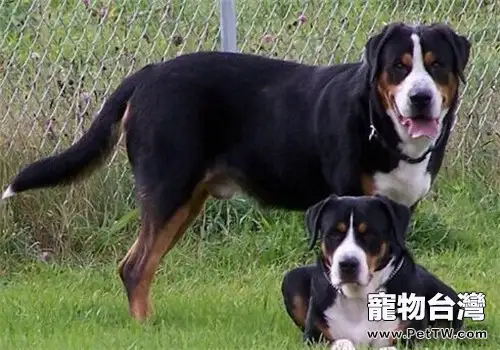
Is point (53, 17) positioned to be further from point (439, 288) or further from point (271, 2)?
point (439, 288)

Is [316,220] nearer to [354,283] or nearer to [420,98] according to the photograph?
[354,283]

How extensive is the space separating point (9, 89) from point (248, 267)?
172 cm

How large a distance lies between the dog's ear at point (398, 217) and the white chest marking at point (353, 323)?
282 millimetres

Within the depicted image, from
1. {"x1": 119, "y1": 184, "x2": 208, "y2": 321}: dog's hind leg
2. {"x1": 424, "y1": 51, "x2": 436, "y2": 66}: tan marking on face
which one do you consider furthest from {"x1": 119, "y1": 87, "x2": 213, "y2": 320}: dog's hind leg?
{"x1": 424, "y1": 51, "x2": 436, "y2": 66}: tan marking on face

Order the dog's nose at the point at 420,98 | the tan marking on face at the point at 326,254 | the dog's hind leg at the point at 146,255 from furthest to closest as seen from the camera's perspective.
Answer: the dog's hind leg at the point at 146,255 < the dog's nose at the point at 420,98 < the tan marking on face at the point at 326,254

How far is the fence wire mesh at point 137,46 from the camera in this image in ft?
23.3

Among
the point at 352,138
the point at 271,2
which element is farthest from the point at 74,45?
the point at 352,138

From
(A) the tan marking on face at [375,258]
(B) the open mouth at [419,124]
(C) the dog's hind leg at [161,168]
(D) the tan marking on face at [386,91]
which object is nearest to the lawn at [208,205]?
(C) the dog's hind leg at [161,168]

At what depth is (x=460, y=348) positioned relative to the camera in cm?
501

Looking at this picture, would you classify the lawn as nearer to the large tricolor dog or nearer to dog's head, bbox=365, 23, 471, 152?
the large tricolor dog

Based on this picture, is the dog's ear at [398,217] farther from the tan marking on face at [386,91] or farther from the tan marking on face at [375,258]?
the tan marking on face at [386,91]

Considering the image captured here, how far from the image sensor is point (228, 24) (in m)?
7.05

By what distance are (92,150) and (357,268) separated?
5.64 feet

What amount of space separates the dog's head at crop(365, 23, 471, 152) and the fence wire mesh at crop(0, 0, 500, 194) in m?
2.26
